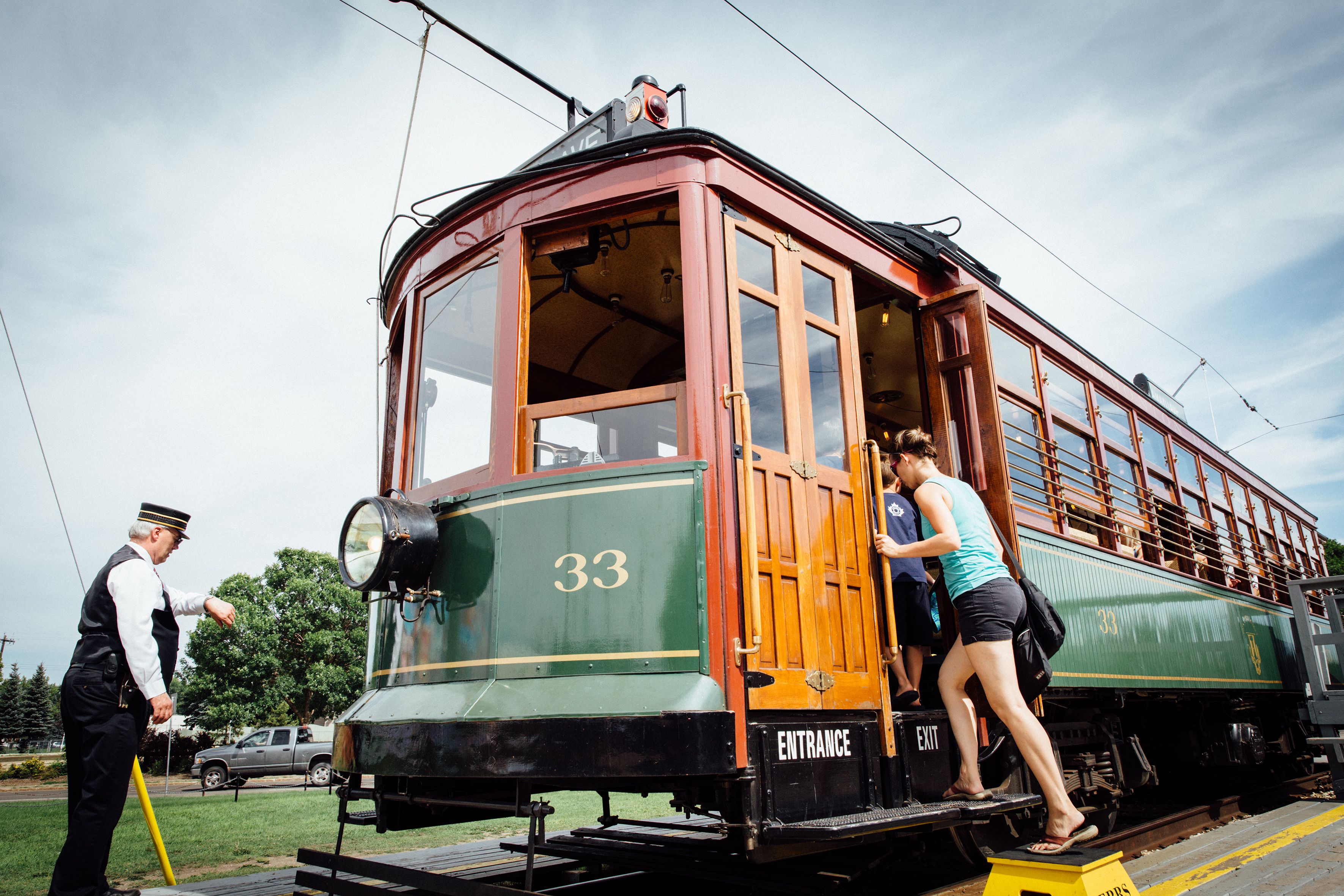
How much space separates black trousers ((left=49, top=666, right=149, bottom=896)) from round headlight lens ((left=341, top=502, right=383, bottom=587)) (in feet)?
3.09

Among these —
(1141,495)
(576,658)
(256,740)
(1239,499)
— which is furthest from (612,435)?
(256,740)

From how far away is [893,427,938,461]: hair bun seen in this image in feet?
12.7

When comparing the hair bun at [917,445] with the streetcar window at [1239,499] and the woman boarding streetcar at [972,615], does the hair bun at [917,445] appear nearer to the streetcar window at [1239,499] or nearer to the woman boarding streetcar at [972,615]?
the woman boarding streetcar at [972,615]

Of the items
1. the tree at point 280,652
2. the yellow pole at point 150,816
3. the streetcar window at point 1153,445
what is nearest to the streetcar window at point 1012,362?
the streetcar window at point 1153,445

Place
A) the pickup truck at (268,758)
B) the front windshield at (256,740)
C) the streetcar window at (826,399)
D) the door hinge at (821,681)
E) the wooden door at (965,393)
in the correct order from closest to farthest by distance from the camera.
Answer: the door hinge at (821,681) → the streetcar window at (826,399) → the wooden door at (965,393) → the pickup truck at (268,758) → the front windshield at (256,740)

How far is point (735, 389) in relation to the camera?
11.0 feet

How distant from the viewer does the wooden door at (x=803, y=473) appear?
10.7ft

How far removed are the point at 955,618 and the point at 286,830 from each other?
6485 millimetres

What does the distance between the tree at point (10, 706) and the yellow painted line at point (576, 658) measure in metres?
79.2

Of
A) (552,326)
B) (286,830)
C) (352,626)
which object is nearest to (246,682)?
(352,626)

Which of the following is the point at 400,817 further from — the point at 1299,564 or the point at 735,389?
the point at 1299,564

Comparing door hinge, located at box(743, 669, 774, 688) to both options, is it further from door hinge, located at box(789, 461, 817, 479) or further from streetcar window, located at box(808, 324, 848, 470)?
streetcar window, located at box(808, 324, 848, 470)

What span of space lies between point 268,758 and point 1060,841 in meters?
20.7

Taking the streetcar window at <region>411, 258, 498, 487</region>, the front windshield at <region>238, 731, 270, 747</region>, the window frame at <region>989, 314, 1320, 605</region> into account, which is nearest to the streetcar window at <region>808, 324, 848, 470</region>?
the window frame at <region>989, 314, 1320, 605</region>
